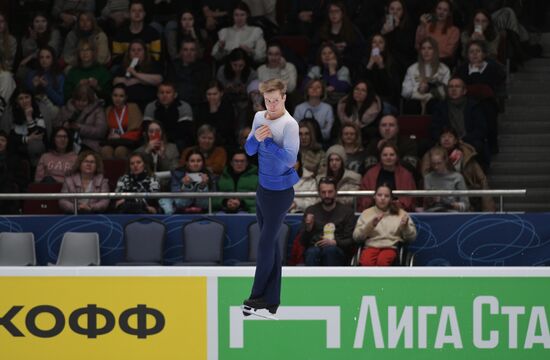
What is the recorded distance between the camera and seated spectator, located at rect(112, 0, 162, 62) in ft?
49.6

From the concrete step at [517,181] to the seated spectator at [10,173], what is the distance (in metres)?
5.29

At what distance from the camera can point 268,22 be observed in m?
16.0

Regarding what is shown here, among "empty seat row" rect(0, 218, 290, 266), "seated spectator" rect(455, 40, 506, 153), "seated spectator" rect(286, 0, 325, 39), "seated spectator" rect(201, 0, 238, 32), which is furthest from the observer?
"seated spectator" rect(201, 0, 238, 32)

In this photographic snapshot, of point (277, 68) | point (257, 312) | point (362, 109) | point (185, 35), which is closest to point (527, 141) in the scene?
point (362, 109)

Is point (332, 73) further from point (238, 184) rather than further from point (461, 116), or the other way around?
point (238, 184)

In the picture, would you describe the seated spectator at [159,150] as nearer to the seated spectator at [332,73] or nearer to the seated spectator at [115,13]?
the seated spectator at [332,73]

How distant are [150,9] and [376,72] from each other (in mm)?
3783

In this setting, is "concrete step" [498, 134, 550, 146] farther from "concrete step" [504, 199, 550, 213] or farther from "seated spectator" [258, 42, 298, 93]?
"seated spectator" [258, 42, 298, 93]

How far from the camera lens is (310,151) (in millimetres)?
12945

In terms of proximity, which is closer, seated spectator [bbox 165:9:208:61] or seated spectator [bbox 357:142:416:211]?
seated spectator [bbox 357:142:416:211]

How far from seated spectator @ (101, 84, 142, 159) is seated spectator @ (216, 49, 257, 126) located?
43.8 inches

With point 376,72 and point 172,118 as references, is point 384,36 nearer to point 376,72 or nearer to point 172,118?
point 376,72

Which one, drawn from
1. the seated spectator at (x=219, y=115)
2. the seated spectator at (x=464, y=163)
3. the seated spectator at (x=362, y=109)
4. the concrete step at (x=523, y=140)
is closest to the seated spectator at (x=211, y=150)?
the seated spectator at (x=219, y=115)

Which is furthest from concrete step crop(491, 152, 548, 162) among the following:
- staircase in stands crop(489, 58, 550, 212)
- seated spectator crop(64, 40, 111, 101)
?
seated spectator crop(64, 40, 111, 101)
